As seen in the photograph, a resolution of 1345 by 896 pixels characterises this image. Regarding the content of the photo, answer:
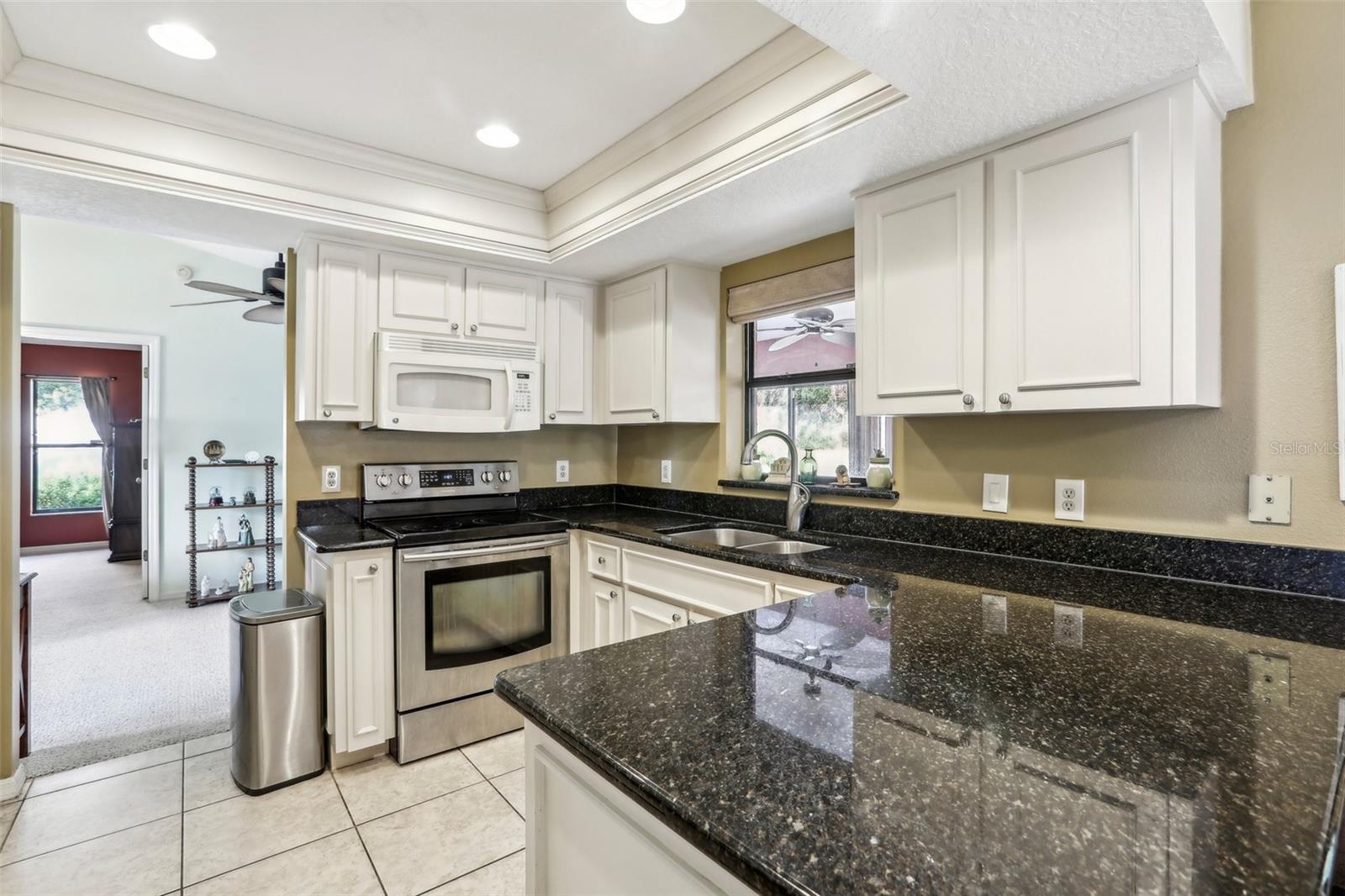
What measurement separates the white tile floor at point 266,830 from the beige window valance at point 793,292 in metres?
2.19

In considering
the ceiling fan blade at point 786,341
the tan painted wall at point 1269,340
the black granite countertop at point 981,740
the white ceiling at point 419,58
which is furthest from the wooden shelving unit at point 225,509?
the tan painted wall at point 1269,340

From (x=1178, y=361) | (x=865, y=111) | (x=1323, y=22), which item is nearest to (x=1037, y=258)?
(x=1178, y=361)

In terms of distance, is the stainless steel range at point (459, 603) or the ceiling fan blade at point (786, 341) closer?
the stainless steel range at point (459, 603)

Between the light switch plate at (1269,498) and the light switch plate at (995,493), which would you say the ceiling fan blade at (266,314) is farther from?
the light switch plate at (1269,498)

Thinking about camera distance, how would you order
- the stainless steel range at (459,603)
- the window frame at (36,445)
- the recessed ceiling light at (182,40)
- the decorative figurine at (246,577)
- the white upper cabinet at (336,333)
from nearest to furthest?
1. the recessed ceiling light at (182,40)
2. the stainless steel range at (459,603)
3. the white upper cabinet at (336,333)
4. the decorative figurine at (246,577)
5. the window frame at (36,445)

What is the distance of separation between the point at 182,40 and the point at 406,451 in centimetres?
176

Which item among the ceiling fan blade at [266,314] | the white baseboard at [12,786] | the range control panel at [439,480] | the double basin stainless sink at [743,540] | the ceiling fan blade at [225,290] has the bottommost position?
the white baseboard at [12,786]

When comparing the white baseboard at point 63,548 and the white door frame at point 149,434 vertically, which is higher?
the white door frame at point 149,434

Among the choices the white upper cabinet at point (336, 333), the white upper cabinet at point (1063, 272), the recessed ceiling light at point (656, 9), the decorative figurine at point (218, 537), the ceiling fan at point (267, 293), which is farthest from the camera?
the decorative figurine at point (218, 537)

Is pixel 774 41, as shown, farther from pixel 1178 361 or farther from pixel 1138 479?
pixel 1138 479

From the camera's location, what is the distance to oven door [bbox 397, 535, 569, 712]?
250 centimetres

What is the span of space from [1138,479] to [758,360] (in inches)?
68.9

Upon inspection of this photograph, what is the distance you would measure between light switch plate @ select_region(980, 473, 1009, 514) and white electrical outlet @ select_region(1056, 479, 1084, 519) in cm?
15

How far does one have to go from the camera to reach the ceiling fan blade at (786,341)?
2971mm
